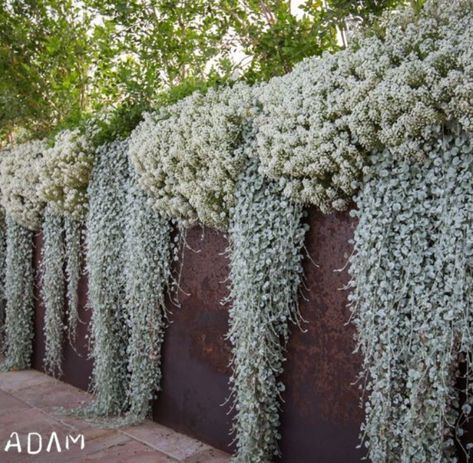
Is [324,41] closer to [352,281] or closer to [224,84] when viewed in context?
[224,84]

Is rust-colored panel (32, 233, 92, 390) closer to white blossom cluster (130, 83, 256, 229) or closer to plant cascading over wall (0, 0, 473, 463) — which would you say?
plant cascading over wall (0, 0, 473, 463)

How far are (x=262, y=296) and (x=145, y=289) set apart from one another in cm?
153

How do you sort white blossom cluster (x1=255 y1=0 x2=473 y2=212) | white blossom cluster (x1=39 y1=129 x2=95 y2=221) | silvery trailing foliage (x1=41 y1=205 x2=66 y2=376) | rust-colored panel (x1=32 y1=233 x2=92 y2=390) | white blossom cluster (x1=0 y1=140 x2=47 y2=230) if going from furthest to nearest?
white blossom cluster (x1=0 y1=140 x2=47 y2=230), silvery trailing foliage (x1=41 y1=205 x2=66 y2=376), rust-colored panel (x1=32 y1=233 x2=92 y2=390), white blossom cluster (x1=39 y1=129 x2=95 y2=221), white blossom cluster (x1=255 y1=0 x2=473 y2=212)

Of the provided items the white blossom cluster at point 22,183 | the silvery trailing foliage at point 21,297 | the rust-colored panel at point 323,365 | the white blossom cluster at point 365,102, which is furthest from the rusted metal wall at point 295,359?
the silvery trailing foliage at point 21,297

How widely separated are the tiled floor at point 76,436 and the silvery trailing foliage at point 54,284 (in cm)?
77

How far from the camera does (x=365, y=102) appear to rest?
287 centimetres

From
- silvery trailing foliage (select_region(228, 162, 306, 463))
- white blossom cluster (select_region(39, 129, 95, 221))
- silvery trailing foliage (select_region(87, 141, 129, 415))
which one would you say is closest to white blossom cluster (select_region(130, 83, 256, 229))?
silvery trailing foliage (select_region(228, 162, 306, 463))

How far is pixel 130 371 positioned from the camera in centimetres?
525

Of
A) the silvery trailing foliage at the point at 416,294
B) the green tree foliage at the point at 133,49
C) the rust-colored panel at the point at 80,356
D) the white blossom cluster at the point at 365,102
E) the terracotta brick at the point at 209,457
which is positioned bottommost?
the terracotta brick at the point at 209,457

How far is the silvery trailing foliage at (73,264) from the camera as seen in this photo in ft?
20.3

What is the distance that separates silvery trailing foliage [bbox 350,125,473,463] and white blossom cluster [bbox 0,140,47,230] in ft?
14.8

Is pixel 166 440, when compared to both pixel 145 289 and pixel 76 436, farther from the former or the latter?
pixel 145 289

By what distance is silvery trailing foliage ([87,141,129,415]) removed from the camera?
5.29 metres

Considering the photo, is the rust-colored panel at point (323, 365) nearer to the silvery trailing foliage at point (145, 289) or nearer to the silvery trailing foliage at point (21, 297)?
the silvery trailing foliage at point (145, 289)
